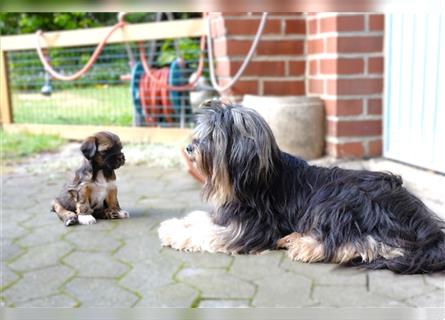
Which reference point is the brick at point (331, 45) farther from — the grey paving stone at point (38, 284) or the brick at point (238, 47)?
the grey paving stone at point (38, 284)

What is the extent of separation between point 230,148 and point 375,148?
746mm

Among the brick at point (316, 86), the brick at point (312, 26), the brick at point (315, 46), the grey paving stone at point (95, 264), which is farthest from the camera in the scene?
the brick at point (312, 26)

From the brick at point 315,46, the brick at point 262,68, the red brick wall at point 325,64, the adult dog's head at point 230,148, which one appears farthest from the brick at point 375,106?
the brick at point 262,68

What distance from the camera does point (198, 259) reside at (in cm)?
141

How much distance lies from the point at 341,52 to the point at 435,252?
4.67ft

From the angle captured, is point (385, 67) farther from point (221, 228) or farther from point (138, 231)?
point (138, 231)

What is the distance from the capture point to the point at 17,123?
5.93ft

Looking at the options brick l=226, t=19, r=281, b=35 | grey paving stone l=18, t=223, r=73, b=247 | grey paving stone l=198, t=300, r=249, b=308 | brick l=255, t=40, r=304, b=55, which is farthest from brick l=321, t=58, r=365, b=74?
grey paving stone l=18, t=223, r=73, b=247

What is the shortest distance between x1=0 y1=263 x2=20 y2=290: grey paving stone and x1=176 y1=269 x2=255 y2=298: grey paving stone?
1.34 ft

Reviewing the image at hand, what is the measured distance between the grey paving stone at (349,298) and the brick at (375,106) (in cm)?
123

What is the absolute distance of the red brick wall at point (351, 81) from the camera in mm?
2242

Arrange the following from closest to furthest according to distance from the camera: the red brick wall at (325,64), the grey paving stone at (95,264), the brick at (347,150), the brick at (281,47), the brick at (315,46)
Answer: the grey paving stone at (95,264) < the red brick wall at (325,64) < the brick at (347,150) < the brick at (315,46) < the brick at (281,47)

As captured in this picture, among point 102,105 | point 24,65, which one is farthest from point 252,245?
point 24,65

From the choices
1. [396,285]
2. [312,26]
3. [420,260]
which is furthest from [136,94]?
[312,26]
